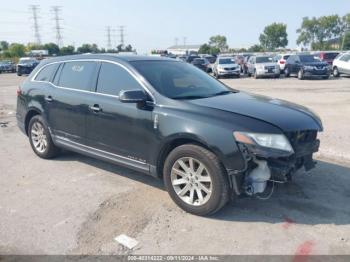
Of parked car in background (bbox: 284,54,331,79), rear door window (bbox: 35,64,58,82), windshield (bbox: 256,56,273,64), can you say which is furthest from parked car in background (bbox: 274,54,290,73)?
rear door window (bbox: 35,64,58,82)

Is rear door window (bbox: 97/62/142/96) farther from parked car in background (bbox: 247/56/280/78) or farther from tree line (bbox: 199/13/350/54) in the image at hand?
tree line (bbox: 199/13/350/54)

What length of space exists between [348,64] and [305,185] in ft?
68.6

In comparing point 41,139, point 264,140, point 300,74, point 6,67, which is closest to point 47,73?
point 41,139

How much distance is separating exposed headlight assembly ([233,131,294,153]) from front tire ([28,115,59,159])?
11.9ft

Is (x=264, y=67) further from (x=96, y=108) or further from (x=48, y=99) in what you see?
(x=96, y=108)

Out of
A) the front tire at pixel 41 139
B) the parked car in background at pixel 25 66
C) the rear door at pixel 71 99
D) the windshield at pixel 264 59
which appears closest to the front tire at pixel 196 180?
the rear door at pixel 71 99

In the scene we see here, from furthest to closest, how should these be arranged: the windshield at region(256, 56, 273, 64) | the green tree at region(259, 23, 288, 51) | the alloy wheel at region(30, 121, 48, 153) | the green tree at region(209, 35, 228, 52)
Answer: the green tree at region(209, 35, 228, 52) < the green tree at region(259, 23, 288, 51) < the windshield at region(256, 56, 273, 64) < the alloy wheel at region(30, 121, 48, 153)

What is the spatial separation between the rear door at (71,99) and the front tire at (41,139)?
0.28 metres

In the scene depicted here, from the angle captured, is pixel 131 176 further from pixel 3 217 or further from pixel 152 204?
pixel 3 217

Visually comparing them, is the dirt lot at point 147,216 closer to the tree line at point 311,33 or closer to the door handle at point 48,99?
the door handle at point 48,99

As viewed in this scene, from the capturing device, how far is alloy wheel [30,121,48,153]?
655 centimetres

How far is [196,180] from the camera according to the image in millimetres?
4332

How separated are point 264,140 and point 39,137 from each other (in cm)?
422

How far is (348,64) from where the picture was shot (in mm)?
23562
